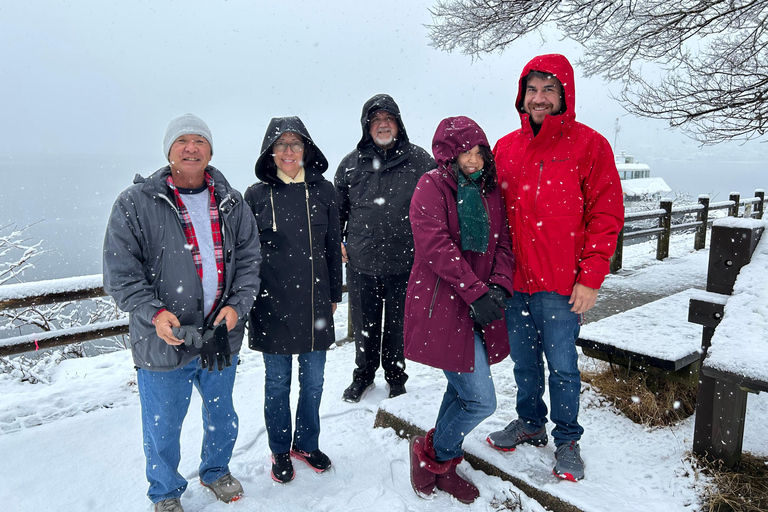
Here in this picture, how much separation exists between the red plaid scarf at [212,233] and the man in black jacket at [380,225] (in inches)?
55.2

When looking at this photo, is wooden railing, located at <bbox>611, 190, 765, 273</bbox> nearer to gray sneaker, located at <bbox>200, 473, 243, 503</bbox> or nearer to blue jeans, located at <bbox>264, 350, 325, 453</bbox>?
blue jeans, located at <bbox>264, 350, 325, 453</bbox>

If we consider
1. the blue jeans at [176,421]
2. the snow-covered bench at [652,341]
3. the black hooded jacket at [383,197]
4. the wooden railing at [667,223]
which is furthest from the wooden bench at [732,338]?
the wooden railing at [667,223]

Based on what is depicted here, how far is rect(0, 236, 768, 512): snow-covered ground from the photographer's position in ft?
8.29

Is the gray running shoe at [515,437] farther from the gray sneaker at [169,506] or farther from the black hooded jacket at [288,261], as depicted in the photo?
the gray sneaker at [169,506]

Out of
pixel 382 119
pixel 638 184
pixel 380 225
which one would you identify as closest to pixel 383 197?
pixel 380 225

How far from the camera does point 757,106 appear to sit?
20.0 feet

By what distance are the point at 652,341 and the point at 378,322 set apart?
2033 millimetres

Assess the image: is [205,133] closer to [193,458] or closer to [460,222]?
[460,222]

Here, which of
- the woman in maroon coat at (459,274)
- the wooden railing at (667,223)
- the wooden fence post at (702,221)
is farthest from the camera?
the wooden fence post at (702,221)

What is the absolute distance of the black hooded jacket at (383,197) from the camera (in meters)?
3.64

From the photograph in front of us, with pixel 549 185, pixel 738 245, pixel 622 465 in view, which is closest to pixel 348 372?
pixel 622 465

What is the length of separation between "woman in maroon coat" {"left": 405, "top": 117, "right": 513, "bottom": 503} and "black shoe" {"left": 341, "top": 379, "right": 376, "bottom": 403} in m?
1.50

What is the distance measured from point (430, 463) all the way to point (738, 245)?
7.48 feet

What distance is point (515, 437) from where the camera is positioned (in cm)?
282
